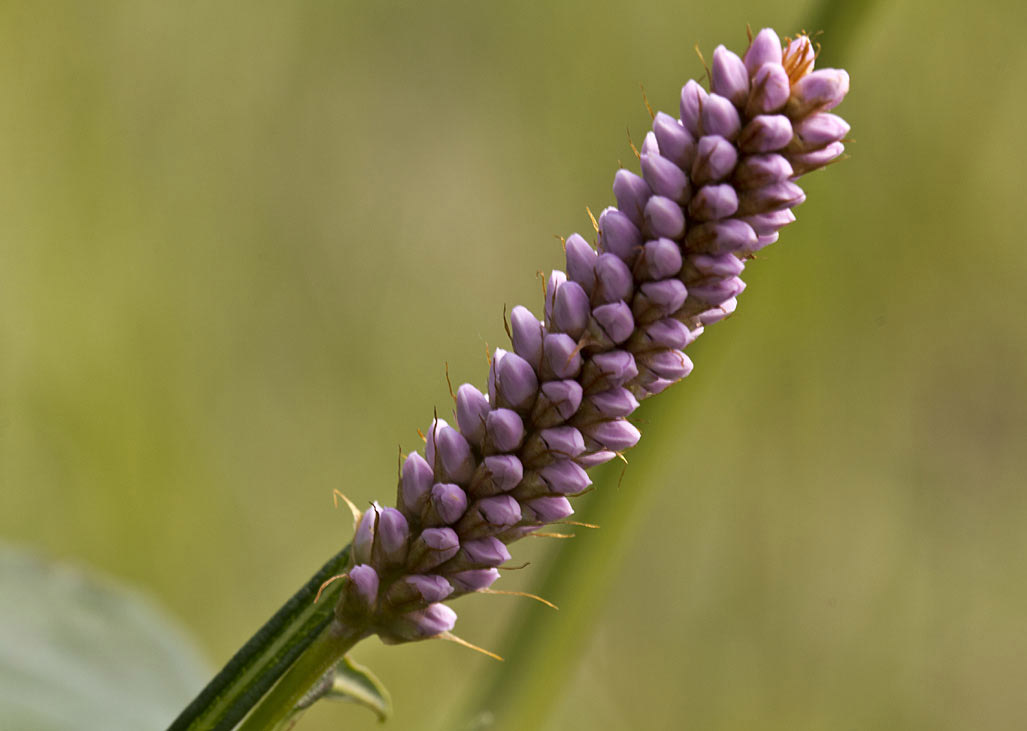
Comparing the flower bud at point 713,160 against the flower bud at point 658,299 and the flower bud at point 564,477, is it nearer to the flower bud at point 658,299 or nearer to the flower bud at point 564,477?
the flower bud at point 658,299

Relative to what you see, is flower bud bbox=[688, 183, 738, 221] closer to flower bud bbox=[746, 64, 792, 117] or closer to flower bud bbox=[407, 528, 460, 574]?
flower bud bbox=[746, 64, 792, 117]

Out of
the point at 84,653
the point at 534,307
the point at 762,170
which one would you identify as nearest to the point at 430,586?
the point at 762,170

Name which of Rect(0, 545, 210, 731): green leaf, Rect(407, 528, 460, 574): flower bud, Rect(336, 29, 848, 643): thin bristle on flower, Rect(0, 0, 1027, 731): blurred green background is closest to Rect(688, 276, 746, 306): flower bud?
Rect(336, 29, 848, 643): thin bristle on flower

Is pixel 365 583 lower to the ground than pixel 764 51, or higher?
lower

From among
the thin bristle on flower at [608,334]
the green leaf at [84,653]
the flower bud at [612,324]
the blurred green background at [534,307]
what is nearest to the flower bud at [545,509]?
the thin bristle on flower at [608,334]

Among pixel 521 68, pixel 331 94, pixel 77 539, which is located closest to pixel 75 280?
pixel 77 539

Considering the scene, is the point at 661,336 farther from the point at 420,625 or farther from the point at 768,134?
the point at 420,625
